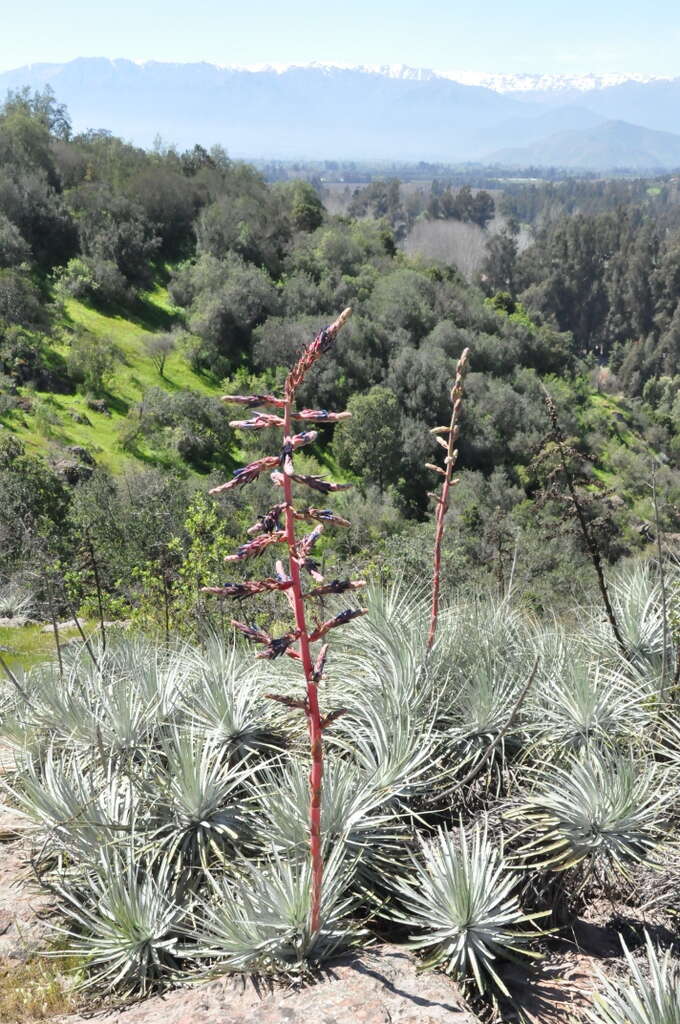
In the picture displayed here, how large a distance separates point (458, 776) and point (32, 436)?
19.5m

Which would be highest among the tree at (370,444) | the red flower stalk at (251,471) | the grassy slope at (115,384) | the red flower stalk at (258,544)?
the red flower stalk at (251,471)

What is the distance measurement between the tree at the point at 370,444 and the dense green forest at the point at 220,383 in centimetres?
10

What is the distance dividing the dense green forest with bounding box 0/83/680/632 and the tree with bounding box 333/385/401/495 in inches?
3.8

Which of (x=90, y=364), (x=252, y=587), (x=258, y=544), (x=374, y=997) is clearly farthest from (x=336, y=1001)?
(x=90, y=364)

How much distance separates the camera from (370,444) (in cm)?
2806

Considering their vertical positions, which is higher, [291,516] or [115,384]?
[291,516]

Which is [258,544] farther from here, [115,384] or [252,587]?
[115,384]

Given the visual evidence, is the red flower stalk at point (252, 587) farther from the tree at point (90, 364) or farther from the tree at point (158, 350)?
the tree at point (158, 350)

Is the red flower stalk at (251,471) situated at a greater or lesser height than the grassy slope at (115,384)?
greater

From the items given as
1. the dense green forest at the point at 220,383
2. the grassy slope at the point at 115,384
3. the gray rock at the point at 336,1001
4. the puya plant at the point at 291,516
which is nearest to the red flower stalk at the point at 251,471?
the puya plant at the point at 291,516

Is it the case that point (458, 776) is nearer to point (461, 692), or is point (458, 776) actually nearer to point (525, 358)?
point (461, 692)

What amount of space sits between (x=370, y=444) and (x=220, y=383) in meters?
6.73

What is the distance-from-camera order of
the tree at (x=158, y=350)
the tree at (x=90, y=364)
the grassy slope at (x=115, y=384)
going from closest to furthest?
the grassy slope at (x=115, y=384) → the tree at (x=90, y=364) → the tree at (x=158, y=350)

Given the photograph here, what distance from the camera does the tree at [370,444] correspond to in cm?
2800
